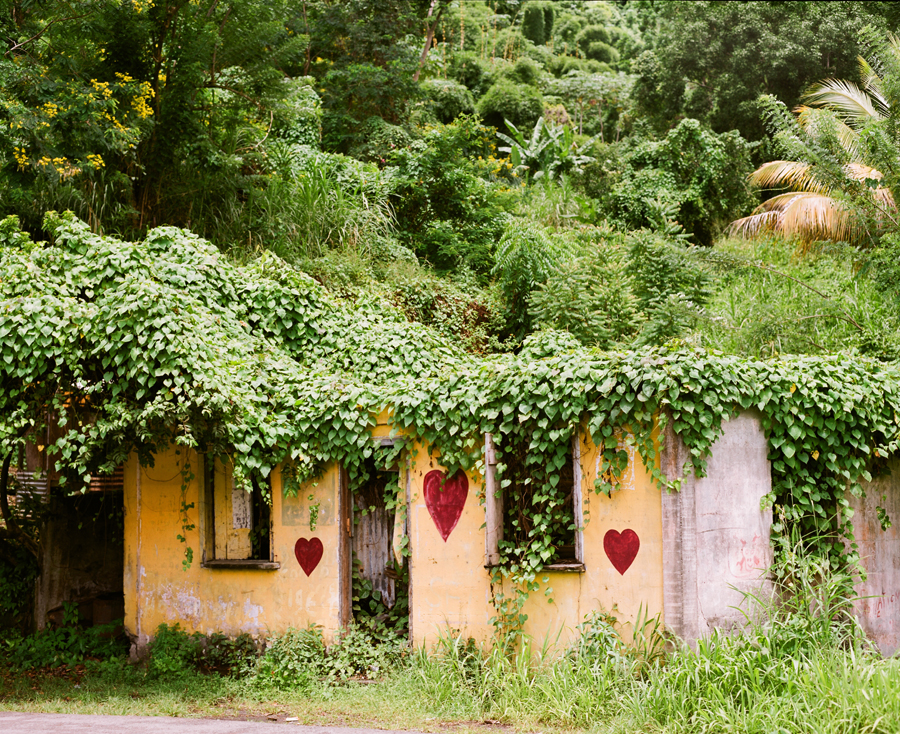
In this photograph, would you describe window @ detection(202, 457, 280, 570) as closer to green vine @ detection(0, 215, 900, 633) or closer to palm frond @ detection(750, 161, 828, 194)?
green vine @ detection(0, 215, 900, 633)

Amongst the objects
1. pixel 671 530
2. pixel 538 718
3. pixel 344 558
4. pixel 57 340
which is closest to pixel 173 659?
pixel 344 558

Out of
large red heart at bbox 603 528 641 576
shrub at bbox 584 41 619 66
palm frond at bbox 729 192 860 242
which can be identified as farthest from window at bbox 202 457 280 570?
shrub at bbox 584 41 619 66

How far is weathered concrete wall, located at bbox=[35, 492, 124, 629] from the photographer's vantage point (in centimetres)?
994

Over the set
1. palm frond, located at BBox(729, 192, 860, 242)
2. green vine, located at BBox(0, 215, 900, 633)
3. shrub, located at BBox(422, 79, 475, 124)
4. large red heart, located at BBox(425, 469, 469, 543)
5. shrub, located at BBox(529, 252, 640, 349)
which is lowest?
large red heart, located at BBox(425, 469, 469, 543)

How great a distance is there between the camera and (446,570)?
8.27m

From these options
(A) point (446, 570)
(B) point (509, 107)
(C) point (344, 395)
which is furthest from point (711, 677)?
(B) point (509, 107)

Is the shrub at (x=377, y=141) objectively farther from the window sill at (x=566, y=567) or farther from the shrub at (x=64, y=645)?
the window sill at (x=566, y=567)

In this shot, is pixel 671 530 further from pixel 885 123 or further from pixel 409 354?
pixel 885 123

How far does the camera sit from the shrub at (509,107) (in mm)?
24938

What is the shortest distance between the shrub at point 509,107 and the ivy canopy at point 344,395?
17.0 m

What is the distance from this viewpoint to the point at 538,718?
678cm

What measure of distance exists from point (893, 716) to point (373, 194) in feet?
40.5

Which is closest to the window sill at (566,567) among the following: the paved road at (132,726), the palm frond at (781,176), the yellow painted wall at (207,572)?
the paved road at (132,726)

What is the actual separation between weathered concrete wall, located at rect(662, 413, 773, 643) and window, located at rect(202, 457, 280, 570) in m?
4.71
